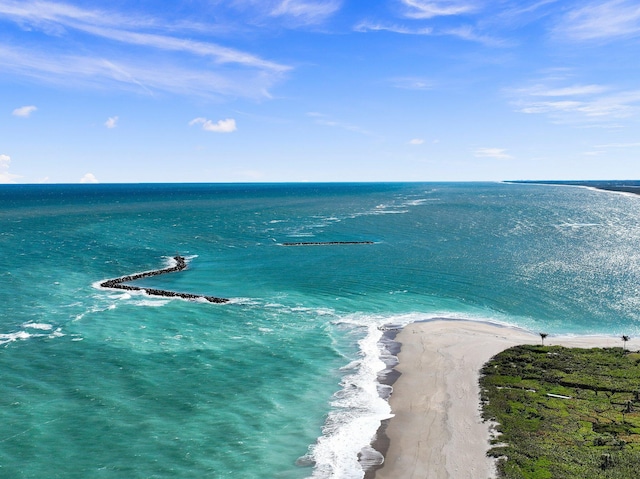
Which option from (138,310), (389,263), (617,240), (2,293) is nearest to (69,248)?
(2,293)

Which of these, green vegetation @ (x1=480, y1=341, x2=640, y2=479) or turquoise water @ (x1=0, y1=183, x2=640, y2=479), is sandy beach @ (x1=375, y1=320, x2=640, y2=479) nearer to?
green vegetation @ (x1=480, y1=341, x2=640, y2=479)

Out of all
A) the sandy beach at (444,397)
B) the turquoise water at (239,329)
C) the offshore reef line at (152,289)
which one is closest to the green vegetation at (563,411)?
the sandy beach at (444,397)

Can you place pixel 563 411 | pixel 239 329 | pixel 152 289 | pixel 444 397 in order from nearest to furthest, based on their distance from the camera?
pixel 563 411
pixel 444 397
pixel 239 329
pixel 152 289

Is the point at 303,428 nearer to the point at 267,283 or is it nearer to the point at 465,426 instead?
the point at 465,426

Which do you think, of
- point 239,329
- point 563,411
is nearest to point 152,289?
point 239,329

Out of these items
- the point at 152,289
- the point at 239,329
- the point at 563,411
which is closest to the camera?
the point at 563,411

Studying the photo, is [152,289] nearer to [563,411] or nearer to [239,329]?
[239,329]
